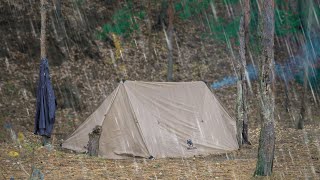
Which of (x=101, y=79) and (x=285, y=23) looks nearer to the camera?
(x=101, y=79)

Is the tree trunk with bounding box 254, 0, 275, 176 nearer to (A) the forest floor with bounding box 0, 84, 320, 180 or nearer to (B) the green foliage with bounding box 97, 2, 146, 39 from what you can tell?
(A) the forest floor with bounding box 0, 84, 320, 180

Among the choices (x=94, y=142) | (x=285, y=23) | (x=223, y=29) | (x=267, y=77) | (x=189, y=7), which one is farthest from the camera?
(x=223, y=29)

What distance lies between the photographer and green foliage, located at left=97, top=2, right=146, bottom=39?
76.6 feet

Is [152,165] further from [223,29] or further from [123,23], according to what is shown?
[223,29]

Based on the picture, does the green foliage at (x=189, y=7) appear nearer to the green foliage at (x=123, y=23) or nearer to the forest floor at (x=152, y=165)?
the green foliage at (x=123, y=23)

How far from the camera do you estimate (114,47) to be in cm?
2264

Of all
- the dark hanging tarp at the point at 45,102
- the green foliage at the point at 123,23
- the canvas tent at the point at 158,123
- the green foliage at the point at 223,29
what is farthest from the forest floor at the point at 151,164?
the green foliage at the point at 223,29

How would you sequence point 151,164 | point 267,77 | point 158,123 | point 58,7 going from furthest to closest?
point 58,7, point 158,123, point 151,164, point 267,77

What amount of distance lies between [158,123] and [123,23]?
41.0ft

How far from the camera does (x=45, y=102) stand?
488 inches

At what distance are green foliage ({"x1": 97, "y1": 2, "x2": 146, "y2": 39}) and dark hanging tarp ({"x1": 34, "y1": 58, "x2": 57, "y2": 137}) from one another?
10.6 metres

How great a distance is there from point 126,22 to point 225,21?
224 inches

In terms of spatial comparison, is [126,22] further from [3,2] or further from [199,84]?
[199,84]

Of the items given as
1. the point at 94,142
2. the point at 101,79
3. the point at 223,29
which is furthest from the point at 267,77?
the point at 223,29
